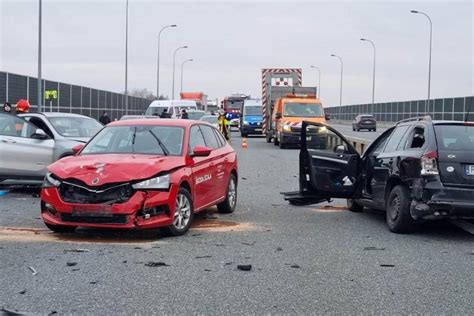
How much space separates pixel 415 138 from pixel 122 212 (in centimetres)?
409

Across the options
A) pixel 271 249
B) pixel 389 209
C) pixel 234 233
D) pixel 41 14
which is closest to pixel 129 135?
pixel 234 233

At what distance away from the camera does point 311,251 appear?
7.38m

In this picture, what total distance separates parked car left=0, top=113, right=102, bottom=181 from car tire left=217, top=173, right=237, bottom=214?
3.61m

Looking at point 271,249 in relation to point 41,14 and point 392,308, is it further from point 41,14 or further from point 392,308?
point 41,14

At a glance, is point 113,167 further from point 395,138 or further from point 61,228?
point 395,138

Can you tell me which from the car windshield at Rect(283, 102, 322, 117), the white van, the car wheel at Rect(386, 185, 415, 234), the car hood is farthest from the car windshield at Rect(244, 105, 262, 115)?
the car hood

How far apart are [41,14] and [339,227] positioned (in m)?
20.4

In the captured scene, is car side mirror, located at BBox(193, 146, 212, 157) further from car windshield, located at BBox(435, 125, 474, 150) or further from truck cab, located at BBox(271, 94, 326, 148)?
truck cab, located at BBox(271, 94, 326, 148)

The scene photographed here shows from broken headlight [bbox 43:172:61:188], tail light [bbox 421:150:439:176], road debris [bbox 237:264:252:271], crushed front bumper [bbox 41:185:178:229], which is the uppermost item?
tail light [bbox 421:150:439:176]

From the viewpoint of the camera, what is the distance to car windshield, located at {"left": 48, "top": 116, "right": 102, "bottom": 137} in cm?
1291

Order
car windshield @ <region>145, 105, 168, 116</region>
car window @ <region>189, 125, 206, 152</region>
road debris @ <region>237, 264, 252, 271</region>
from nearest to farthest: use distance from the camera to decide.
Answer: road debris @ <region>237, 264, 252, 271</region> < car window @ <region>189, 125, 206, 152</region> < car windshield @ <region>145, 105, 168, 116</region>

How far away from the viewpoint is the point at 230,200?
10.3 meters

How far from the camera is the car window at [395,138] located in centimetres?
927

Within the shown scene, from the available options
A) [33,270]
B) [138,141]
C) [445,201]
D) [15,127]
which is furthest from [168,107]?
[33,270]
